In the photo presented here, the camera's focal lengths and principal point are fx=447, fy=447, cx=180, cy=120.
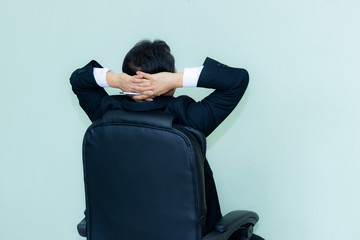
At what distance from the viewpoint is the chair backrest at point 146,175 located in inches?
41.4

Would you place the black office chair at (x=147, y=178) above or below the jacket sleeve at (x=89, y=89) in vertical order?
below

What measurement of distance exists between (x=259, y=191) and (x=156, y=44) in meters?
0.71

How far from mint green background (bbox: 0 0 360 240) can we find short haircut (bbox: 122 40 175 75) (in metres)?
0.41

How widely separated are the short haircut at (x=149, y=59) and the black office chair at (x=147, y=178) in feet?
0.49

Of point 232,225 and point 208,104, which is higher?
point 208,104

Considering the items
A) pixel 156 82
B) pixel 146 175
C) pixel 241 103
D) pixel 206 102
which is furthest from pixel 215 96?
pixel 241 103

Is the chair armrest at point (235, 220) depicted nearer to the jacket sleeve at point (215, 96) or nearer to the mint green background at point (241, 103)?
the jacket sleeve at point (215, 96)

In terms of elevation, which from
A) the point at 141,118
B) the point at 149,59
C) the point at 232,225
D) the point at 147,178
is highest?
the point at 149,59

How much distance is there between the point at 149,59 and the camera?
1.19 metres

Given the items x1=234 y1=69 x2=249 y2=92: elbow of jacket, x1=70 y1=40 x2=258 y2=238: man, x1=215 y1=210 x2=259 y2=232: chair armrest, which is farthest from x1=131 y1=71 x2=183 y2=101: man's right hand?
x1=215 y1=210 x2=259 y2=232: chair armrest

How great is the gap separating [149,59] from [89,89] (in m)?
0.28

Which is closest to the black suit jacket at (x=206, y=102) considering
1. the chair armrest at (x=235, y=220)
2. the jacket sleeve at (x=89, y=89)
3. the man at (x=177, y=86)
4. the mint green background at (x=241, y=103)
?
the man at (x=177, y=86)

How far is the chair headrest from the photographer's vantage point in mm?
1057

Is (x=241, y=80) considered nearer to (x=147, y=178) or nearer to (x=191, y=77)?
(x=191, y=77)
